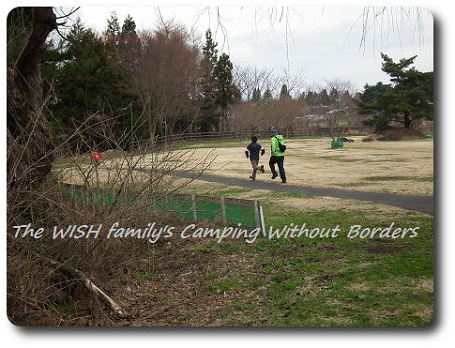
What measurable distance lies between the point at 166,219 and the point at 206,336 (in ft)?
6.42

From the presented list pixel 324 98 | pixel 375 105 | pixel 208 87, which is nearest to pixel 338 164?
pixel 375 105

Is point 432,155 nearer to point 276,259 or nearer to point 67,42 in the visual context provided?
point 276,259

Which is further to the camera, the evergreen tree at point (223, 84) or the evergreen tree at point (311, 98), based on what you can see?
the evergreen tree at point (311, 98)

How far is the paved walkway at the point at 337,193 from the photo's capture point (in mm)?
4746

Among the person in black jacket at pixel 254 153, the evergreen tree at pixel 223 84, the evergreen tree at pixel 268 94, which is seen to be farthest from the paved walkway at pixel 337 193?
the evergreen tree at pixel 268 94

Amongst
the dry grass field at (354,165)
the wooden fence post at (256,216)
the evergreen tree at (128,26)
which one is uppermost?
the evergreen tree at (128,26)

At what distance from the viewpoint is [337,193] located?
7949 millimetres

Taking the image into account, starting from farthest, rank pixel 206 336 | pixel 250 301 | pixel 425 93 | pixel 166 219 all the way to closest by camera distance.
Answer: pixel 166 219 → pixel 250 301 → pixel 425 93 → pixel 206 336

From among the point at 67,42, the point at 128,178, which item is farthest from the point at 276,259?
the point at 67,42

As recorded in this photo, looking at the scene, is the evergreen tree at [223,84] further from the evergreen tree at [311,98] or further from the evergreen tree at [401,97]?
the evergreen tree at [401,97]

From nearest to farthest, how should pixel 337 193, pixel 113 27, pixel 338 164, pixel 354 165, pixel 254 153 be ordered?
pixel 113 27 < pixel 337 193 < pixel 254 153 < pixel 354 165 < pixel 338 164

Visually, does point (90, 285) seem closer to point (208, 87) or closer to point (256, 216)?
point (208, 87)

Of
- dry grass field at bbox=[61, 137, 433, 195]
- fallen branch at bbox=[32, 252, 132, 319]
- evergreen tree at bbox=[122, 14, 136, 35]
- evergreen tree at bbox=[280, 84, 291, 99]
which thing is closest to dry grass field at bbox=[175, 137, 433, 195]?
dry grass field at bbox=[61, 137, 433, 195]

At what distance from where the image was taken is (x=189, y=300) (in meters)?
4.22
